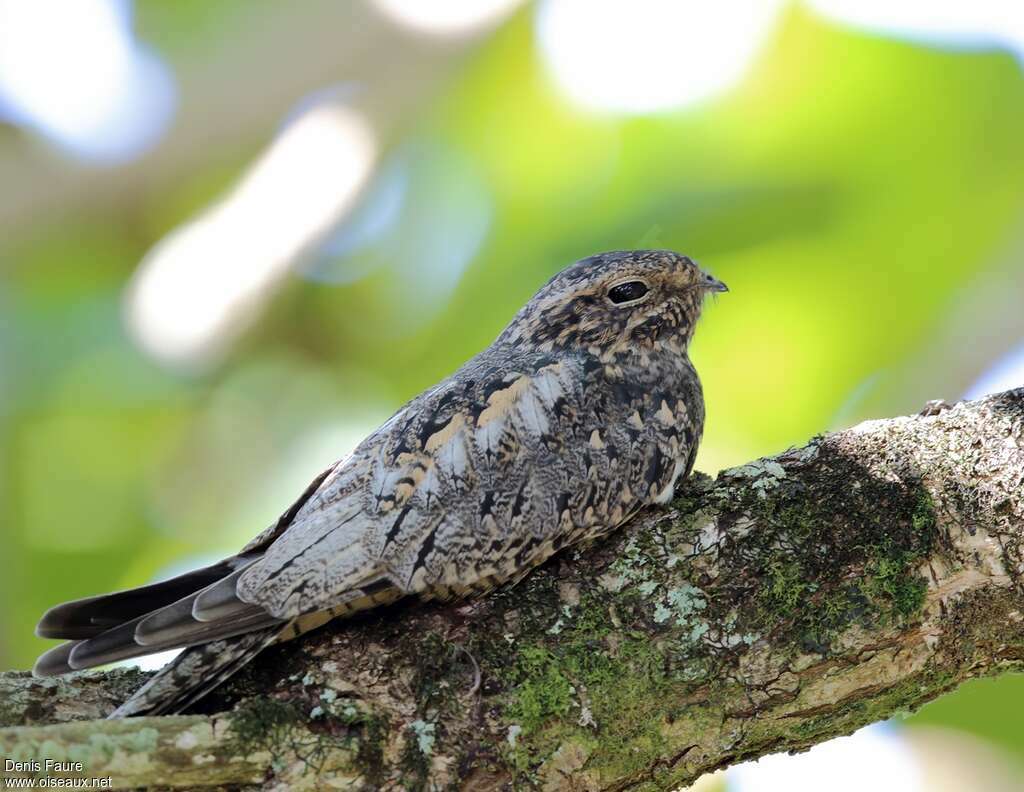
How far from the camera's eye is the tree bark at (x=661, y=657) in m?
2.32

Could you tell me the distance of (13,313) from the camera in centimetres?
562

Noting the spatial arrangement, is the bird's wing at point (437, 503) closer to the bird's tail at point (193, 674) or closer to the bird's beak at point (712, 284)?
the bird's tail at point (193, 674)

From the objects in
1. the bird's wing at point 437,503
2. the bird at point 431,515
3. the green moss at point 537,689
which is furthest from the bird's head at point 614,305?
the green moss at point 537,689

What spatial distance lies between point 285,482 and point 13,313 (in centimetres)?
177

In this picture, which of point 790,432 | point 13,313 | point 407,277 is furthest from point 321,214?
point 790,432

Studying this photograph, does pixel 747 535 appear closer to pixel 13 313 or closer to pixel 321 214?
pixel 321 214

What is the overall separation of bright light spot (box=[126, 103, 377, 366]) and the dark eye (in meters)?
1.92

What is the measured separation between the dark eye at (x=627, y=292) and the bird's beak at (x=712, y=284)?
0.28 m

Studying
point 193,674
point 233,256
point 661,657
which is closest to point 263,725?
point 193,674

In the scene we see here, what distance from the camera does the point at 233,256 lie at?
15.5 feet

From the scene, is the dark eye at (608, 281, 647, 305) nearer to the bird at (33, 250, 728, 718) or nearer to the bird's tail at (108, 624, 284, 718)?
the bird at (33, 250, 728, 718)

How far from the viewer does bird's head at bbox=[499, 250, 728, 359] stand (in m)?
3.36


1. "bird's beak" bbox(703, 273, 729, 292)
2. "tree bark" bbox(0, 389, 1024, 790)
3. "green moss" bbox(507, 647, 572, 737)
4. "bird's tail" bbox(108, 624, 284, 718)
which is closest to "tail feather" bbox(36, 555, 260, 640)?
"tree bark" bbox(0, 389, 1024, 790)

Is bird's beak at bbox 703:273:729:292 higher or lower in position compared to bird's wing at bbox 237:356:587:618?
higher
